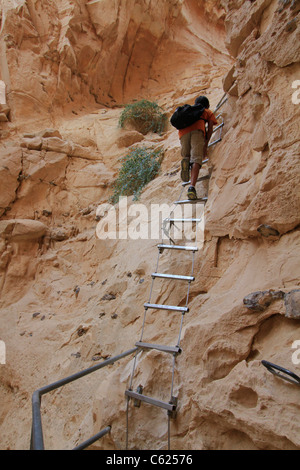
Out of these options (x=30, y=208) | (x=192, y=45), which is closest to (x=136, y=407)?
(x=30, y=208)

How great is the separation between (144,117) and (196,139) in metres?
4.77

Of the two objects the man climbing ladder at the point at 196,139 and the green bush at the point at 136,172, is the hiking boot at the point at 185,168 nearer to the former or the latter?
the man climbing ladder at the point at 196,139

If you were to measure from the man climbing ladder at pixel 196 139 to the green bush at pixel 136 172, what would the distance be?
1583mm

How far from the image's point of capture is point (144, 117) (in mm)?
7816

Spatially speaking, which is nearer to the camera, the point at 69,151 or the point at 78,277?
the point at 78,277

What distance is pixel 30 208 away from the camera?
5.83 m

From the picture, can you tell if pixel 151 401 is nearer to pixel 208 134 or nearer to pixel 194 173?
pixel 194 173

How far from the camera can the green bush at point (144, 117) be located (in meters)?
7.68

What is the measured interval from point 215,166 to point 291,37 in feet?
4.55

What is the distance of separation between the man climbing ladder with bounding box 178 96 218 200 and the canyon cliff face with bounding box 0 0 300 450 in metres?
0.18

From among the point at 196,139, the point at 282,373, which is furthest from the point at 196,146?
the point at 282,373

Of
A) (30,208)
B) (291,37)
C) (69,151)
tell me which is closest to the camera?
(291,37)

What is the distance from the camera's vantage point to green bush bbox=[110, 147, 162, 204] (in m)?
5.43

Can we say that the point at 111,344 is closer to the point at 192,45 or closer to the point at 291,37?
the point at 291,37
